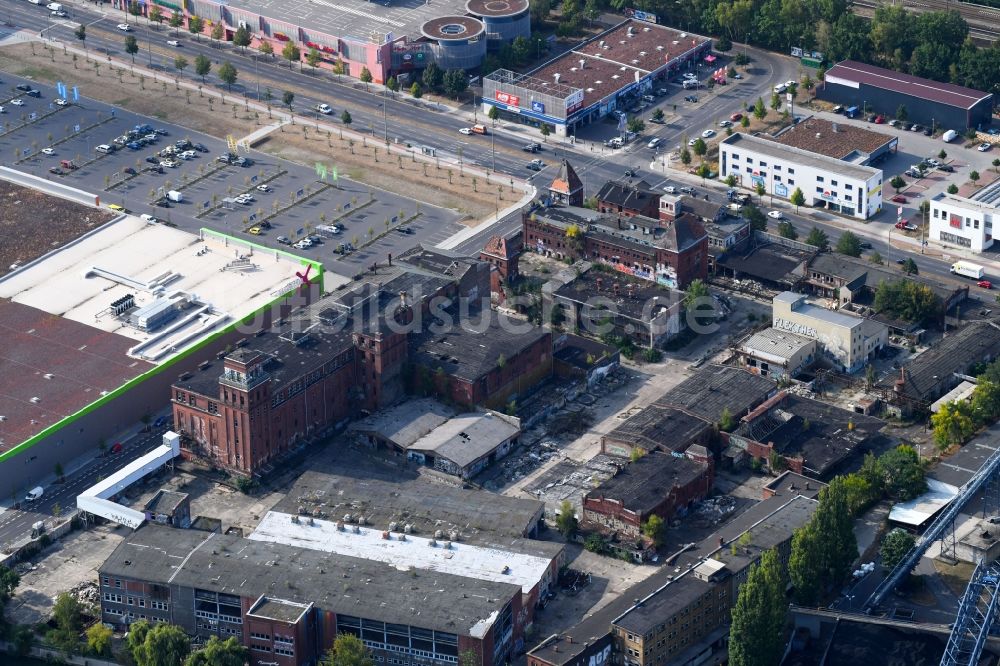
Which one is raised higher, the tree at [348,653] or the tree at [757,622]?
the tree at [757,622]

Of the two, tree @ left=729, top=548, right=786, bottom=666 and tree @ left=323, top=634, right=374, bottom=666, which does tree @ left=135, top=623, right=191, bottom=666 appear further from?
tree @ left=729, top=548, right=786, bottom=666

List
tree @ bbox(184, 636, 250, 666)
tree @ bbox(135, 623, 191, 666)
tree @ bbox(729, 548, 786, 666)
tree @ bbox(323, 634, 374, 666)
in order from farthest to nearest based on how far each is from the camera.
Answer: tree @ bbox(135, 623, 191, 666), tree @ bbox(184, 636, 250, 666), tree @ bbox(729, 548, 786, 666), tree @ bbox(323, 634, 374, 666)

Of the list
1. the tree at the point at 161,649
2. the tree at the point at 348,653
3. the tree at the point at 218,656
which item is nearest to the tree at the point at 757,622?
the tree at the point at 348,653

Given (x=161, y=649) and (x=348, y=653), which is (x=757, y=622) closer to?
(x=348, y=653)

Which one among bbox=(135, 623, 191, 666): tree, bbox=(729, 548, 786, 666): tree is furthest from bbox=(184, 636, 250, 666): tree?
bbox=(729, 548, 786, 666): tree

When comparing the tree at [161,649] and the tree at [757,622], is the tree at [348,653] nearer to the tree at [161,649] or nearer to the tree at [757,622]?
the tree at [161,649]

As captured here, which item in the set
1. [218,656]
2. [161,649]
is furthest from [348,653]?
[161,649]
